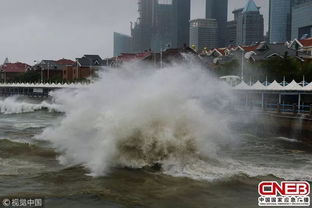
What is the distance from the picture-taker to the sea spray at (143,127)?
49.9 feet

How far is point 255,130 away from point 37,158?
22.3 meters

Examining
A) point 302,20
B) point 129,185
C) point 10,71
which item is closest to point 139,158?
point 129,185

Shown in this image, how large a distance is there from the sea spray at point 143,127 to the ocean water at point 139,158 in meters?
0.04

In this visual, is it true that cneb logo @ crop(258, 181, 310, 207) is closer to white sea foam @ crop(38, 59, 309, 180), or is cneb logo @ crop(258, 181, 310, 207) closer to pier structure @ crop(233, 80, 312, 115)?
white sea foam @ crop(38, 59, 309, 180)

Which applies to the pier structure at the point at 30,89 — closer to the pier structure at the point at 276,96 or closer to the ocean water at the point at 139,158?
the pier structure at the point at 276,96

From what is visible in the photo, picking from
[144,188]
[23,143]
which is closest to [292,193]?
[144,188]

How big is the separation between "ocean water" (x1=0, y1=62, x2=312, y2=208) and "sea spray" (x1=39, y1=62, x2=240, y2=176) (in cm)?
4

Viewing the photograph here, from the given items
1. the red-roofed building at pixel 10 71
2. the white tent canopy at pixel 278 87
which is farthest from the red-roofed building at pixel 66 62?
the white tent canopy at pixel 278 87

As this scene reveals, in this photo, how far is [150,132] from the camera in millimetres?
15305

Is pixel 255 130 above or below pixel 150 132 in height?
below

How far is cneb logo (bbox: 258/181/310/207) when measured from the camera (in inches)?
423

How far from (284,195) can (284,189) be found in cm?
33

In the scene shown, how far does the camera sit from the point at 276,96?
4475 centimetres

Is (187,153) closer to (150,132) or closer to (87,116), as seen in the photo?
(150,132)
